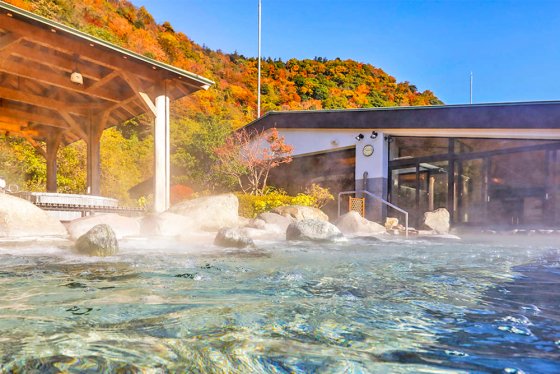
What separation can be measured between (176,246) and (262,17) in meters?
22.2

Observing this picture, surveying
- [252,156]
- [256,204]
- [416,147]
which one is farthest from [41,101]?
[416,147]

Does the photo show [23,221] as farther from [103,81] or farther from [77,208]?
[103,81]

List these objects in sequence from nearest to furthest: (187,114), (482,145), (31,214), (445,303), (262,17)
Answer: (445,303)
(31,214)
(482,145)
(187,114)
(262,17)

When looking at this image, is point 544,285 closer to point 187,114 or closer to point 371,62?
point 187,114

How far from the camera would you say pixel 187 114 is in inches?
866

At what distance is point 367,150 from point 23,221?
9234 millimetres

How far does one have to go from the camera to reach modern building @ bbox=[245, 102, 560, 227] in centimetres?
966

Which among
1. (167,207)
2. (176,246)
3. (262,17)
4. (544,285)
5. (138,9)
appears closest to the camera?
(544,285)

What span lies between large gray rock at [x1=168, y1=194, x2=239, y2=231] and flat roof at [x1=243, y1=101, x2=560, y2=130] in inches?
231

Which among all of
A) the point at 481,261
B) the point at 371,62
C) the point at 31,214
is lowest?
the point at 481,261

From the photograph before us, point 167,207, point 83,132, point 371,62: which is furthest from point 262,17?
point 167,207

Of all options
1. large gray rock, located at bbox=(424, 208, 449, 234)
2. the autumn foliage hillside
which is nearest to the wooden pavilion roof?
large gray rock, located at bbox=(424, 208, 449, 234)

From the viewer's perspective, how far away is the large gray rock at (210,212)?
7.30 m

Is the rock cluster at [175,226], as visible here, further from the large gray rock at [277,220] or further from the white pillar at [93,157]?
the white pillar at [93,157]
